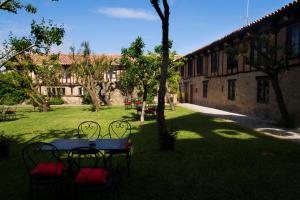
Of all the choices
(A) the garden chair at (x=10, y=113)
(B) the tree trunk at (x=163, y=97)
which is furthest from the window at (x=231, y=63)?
(A) the garden chair at (x=10, y=113)

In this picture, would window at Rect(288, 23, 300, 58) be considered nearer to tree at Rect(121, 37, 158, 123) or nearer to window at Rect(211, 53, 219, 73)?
tree at Rect(121, 37, 158, 123)

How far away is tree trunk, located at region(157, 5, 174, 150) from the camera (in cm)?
809

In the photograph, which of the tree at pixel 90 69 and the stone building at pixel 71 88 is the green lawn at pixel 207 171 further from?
the stone building at pixel 71 88

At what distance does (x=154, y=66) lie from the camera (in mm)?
15789

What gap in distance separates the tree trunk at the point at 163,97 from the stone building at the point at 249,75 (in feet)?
23.9

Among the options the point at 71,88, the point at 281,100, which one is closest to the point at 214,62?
the point at 281,100

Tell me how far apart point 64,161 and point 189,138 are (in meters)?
5.00

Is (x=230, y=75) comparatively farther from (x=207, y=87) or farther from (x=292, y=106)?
(x=292, y=106)

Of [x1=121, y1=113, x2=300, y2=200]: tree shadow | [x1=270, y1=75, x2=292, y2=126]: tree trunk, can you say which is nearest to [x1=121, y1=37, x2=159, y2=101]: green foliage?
[x1=121, y1=113, x2=300, y2=200]: tree shadow

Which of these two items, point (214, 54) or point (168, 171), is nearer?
point (168, 171)

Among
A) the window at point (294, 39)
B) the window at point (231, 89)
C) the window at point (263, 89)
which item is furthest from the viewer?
the window at point (231, 89)

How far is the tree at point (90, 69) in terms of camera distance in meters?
25.6

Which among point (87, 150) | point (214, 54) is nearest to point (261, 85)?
point (214, 54)

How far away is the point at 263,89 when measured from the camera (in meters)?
17.3
